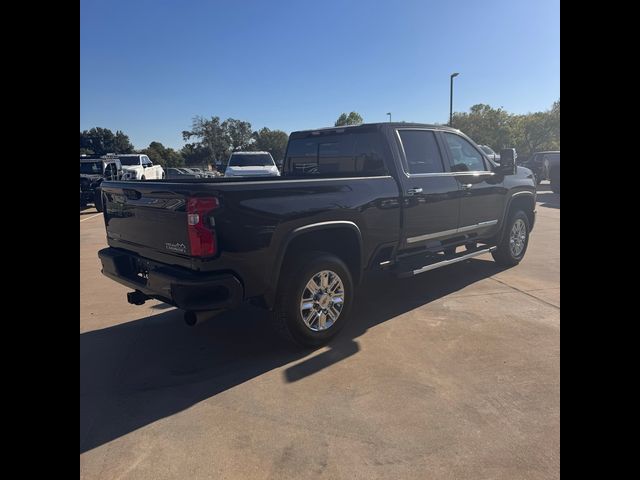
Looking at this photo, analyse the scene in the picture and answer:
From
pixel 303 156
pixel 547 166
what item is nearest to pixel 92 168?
pixel 303 156

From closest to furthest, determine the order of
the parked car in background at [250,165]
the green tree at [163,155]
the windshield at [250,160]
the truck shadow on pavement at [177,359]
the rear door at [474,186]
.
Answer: the truck shadow on pavement at [177,359]
the rear door at [474,186]
the parked car in background at [250,165]
the windshield at [250,160]
the green tree at [163,155]

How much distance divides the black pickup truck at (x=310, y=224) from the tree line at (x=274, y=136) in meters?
33.8

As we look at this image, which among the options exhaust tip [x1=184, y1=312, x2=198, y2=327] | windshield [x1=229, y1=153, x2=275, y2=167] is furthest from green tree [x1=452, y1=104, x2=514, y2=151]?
exhaust tip [x1=184, y1=312, x2=198, y2=327]

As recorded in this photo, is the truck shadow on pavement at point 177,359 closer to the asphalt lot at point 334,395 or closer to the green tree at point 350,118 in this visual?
the asphalt lot at point 334,395

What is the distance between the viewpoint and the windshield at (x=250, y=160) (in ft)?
54.4

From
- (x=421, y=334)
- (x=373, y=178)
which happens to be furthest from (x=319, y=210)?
(x=421, y=334)

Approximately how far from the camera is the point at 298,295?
3.77 m

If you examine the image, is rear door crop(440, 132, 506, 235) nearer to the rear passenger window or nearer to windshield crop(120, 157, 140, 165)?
the rear passenger window

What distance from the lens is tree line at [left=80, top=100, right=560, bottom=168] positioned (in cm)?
5616

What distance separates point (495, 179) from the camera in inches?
245

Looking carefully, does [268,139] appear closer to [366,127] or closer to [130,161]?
[130,161]

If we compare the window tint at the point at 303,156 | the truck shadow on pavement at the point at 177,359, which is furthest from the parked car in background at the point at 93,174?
the truck shadow on pavement at the point at 177,359

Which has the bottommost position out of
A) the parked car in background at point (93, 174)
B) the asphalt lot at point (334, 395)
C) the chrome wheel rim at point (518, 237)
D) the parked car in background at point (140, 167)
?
the asphalt lot at point (334, 395)

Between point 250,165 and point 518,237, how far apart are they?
11.4 metres
